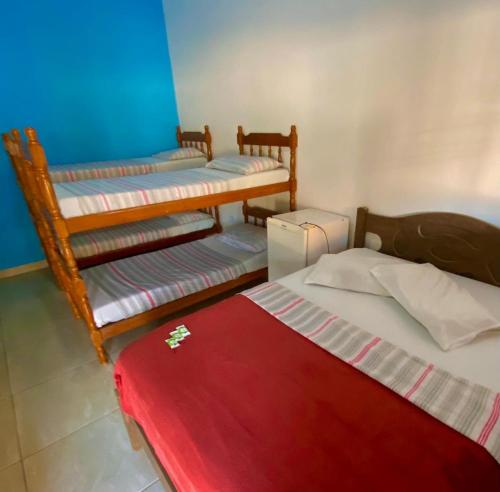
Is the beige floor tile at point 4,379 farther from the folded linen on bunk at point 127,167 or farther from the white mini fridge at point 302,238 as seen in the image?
the white mini fridge at point 302,238

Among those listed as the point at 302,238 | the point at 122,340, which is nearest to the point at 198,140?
the point at 302,238

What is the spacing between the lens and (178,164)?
3.31 meters

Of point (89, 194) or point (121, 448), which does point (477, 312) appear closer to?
point (121, 448)

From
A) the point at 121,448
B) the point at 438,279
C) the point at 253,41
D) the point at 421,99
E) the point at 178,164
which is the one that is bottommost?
the point at 121,448

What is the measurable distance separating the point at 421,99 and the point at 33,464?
269 cm

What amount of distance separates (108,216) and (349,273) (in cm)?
144

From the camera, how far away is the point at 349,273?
1.61m

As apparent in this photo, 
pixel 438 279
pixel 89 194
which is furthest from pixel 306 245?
pixel 89 194

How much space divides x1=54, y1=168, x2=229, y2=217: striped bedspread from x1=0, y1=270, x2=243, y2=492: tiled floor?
1027mm

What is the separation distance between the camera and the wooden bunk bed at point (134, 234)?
2.73 m

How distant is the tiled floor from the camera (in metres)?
1.36

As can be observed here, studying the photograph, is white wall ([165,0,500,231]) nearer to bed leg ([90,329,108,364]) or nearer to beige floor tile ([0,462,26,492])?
bed leg ([90,329,108,364])

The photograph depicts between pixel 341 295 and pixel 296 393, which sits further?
pixel 341 295

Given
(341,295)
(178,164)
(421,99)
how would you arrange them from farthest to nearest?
(178,164) → (421,99) → (341,295)
